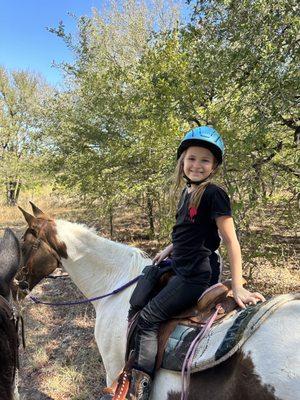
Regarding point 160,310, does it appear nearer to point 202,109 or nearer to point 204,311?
point 204,311

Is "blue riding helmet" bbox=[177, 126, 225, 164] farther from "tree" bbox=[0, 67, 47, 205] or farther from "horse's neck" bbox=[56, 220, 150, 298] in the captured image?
"tree" bbox=[0, 67, 47, 205]

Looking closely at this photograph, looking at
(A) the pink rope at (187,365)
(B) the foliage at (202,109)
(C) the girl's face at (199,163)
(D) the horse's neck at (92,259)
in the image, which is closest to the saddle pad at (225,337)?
(A) the pink rope at (187,365)

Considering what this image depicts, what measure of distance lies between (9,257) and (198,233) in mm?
1169

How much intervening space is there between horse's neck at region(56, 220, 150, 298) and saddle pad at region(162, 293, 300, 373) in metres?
1.44

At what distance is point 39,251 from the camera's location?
3.73m

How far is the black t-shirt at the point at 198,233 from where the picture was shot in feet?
7.53

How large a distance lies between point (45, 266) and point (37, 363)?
184 cm

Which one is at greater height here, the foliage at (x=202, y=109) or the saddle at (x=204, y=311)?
the foliage at (x=202, y=109)

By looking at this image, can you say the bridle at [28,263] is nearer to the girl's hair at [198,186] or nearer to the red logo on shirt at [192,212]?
the girl's hair at [198,186]

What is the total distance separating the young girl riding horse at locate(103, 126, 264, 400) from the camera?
226 cm

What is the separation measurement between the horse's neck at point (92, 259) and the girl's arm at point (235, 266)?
1450mm

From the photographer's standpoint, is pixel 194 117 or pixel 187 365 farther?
pixel 194 117

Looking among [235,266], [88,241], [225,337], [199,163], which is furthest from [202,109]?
[225,337]

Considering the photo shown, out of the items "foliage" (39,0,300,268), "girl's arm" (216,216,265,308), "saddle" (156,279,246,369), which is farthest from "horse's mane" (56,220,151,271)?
"girl's arm" (216,216,265,308)
